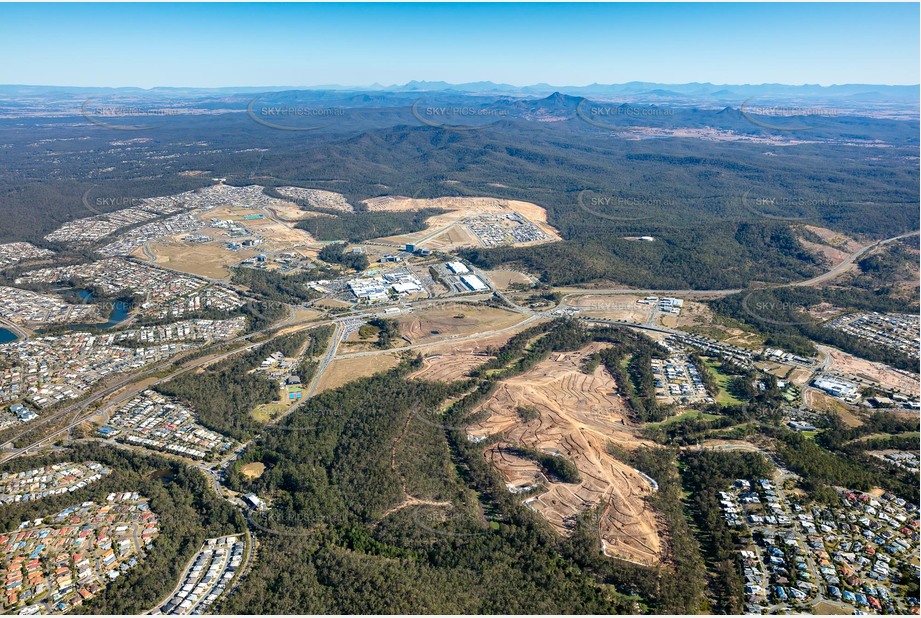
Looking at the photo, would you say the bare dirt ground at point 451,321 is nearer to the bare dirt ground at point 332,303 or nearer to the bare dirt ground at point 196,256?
the bare dirt ground at point 332,303

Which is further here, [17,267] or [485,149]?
[485,149]

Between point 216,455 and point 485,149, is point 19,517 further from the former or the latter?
point 485,149

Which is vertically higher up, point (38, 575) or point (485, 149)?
point (485, 149)

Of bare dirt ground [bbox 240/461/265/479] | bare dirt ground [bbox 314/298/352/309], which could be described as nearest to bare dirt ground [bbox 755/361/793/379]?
bare dirt ground [bbox 314/298/352/309]

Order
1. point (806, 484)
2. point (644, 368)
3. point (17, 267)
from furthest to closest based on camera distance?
point (17, 267) < point (644, 368) < point (806, 484)

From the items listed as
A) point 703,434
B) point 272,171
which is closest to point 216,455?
point 703,434

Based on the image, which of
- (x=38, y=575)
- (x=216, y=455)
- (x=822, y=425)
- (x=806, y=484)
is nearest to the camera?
(x=38, y=575)

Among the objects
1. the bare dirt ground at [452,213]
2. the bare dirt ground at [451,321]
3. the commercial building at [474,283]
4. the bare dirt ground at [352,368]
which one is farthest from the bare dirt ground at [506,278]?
the bare dirt ground at [352,368]
